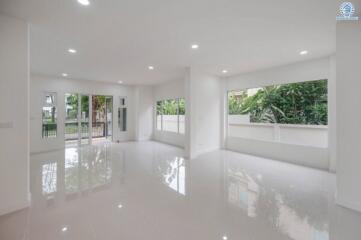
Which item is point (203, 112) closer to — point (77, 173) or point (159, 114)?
point (159, 114)

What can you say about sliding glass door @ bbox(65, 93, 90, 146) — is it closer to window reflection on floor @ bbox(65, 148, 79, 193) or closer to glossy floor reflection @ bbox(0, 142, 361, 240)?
window reflection on floor @ bbox(65, 148, 79, 193)

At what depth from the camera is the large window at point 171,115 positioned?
27.8 feet

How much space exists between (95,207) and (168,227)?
1269 millimetres

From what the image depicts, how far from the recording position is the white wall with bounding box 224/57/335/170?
4.87 meters

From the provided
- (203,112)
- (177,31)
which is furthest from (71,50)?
(203,112)

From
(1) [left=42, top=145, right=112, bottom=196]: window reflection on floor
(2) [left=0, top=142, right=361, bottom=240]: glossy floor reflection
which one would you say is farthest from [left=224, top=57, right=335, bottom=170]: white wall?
(1) [left=42, top=145, right=112, bottom=196]: window reflection on floor

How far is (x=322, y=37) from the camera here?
3.68 meters

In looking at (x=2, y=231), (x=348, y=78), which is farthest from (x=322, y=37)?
(x=2, y=231)

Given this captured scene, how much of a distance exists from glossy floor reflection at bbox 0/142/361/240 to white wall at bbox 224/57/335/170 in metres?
0.58

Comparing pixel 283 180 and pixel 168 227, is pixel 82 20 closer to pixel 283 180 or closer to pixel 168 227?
pixel 168 227

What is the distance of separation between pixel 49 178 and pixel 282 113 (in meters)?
6.71

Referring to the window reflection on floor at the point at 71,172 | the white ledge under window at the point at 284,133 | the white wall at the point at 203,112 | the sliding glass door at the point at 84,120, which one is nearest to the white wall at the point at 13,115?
the window reflection on floor at the point at 71,172

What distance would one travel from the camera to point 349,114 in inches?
114

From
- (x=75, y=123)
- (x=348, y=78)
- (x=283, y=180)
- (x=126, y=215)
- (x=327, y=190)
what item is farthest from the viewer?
(x=75, y=123)
